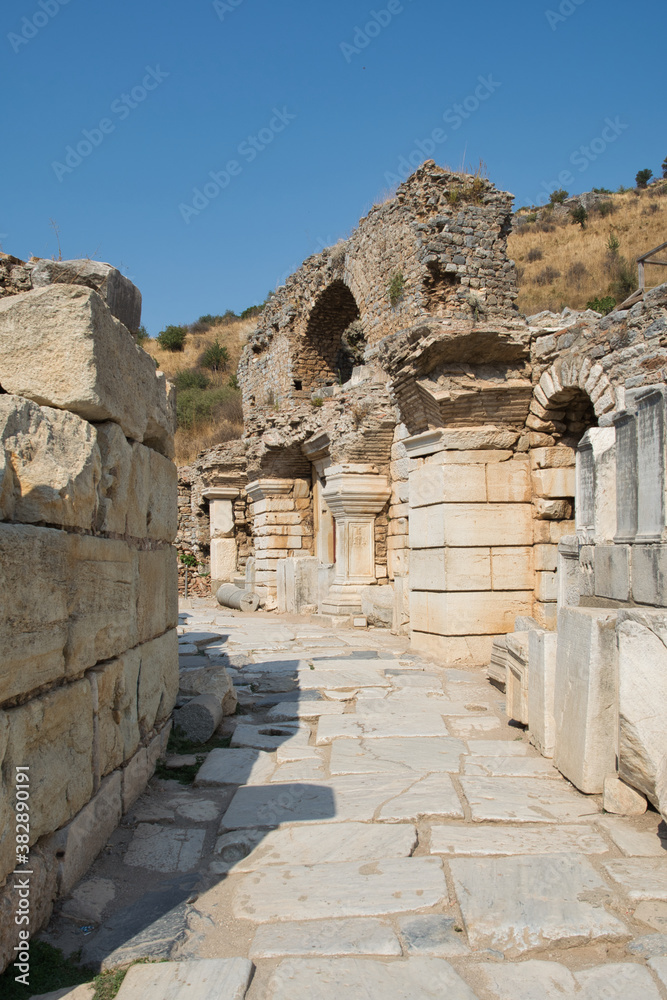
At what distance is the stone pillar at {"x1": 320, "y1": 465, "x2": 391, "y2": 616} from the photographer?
9.85 metres

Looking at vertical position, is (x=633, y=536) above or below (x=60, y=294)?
below

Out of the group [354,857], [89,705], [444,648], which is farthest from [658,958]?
[444,648]

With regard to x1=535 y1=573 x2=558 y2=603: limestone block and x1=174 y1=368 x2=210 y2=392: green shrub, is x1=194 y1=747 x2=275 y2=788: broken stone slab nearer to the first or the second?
x1=535 y1=573 x2=558 y2=603: limestone block

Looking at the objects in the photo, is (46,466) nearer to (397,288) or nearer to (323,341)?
(397,288)

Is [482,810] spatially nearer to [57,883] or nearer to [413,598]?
[57,883]

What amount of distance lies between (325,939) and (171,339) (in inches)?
1557

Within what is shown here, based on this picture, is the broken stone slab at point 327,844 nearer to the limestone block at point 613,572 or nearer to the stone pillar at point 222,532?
the limestone block at point 613,572

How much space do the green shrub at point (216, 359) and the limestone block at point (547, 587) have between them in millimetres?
29661

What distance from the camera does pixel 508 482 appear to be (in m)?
6.79

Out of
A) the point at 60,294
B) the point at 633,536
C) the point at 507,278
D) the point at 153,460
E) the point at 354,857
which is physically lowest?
the point at 354,857

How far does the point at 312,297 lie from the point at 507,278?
14.8ft

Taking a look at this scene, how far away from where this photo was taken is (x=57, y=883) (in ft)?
7.42

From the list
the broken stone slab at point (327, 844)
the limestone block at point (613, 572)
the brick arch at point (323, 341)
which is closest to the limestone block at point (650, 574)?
the limestone block at point (613, 572)

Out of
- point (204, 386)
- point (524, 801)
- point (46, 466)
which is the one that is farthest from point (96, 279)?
point (204, 386)
